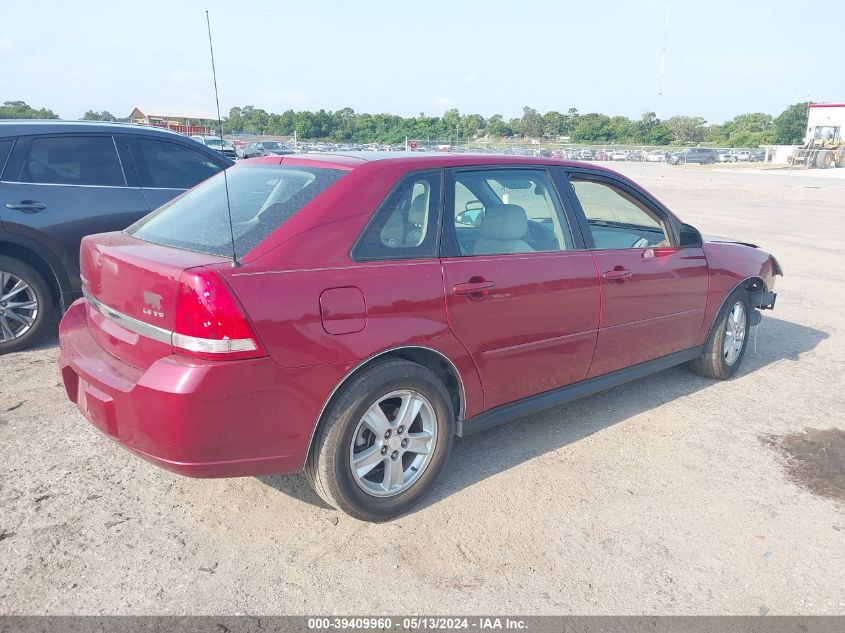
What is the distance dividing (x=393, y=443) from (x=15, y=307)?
367cm

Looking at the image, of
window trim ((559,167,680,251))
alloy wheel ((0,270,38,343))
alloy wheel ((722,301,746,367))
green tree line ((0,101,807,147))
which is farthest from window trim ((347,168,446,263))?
green tree line ((0,101,807,147))

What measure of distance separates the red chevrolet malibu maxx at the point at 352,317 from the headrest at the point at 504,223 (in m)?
0.01

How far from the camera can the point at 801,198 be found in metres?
23.8

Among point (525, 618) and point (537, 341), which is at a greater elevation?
point (537, 341)

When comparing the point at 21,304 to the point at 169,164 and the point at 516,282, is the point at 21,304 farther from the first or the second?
the point at 516,282

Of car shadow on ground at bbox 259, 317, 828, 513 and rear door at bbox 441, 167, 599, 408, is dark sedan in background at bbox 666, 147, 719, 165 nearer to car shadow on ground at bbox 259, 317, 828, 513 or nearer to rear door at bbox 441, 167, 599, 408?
car shadow on ground at bbox 259, 317, 828, 513

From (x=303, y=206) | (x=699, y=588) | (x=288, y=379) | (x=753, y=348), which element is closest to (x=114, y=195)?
(x=303, y=206)

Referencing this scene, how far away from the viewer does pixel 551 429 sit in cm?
427

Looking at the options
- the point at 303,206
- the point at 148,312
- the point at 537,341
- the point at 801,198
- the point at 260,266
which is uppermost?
the point at 303,206

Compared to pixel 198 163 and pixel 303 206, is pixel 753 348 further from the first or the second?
pixel 198 163

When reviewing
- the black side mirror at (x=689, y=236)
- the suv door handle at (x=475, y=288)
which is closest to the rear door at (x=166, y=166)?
the suv door handle at (x=475, y=288)

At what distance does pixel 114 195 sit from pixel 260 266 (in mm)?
3550

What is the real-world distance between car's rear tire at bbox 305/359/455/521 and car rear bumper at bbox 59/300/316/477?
13cm

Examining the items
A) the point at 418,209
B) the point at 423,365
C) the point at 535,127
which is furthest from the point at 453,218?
the point at 535,127
